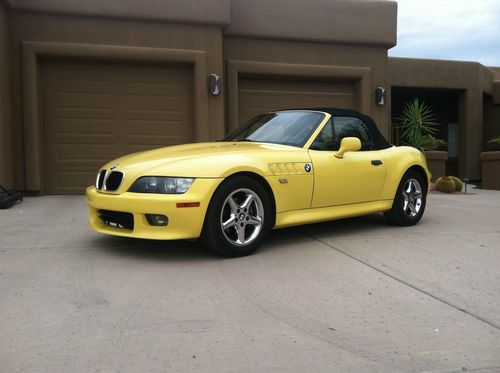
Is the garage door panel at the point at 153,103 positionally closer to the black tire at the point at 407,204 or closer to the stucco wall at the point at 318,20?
the stucco wall at the point at 318,20

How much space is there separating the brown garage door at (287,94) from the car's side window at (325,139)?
5.37m

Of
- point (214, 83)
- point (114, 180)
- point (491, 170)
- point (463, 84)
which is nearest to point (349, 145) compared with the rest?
point (114, 180)

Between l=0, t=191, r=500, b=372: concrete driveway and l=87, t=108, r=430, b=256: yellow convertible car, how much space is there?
31 cm

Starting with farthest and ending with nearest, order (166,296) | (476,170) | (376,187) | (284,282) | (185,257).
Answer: (476,170) < (376,187) < (185,257) < (284,282) < (166,296)

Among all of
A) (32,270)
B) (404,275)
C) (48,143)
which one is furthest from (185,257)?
(48,143)

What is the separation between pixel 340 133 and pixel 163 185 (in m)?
2.35

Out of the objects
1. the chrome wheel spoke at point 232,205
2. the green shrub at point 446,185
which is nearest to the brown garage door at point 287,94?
the green shrub at point 446,185

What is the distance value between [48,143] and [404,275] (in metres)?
7.31

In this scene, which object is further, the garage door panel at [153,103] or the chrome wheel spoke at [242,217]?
the garage door panel at [153,103]

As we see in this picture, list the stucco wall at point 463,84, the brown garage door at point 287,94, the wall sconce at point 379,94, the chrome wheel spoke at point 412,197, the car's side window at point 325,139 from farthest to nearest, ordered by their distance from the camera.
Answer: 1. the stucco wall at point 463,84
2. the wall sconce at point 379,94
3. the brown garage door at point 287,94
4. the chrome wheel spoke at point 412,197
5. the car's side window at point 325,139

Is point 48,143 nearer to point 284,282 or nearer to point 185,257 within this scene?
point 185,257

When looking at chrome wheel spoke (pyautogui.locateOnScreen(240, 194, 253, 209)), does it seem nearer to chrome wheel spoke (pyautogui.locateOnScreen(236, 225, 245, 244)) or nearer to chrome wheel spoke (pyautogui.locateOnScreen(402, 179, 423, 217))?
chrome wheel spoke (pyautogui.locateOnScreen(236, 225, 245, 244))

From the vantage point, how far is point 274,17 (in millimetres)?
10711

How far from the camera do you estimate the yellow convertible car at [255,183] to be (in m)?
4.47
